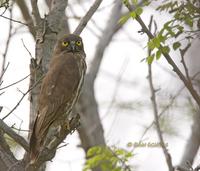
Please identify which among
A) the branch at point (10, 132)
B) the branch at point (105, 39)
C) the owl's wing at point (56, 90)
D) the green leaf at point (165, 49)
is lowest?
the branch at point (10, 132)

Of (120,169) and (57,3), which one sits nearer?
(120,169)

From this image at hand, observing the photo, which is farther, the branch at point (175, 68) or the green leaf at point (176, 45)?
the green leaf at point (176, 45)

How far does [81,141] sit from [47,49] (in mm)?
3020

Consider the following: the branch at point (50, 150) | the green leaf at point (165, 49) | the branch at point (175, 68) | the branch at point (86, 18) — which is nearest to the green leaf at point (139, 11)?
the branch at point (175, 68)

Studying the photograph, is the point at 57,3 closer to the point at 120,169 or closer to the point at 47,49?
the point at 47,49

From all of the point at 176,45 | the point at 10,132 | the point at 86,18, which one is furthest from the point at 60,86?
the point at 176,45

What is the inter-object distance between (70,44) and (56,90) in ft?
2.82

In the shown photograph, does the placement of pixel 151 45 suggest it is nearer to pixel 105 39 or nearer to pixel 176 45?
pixel 176 45

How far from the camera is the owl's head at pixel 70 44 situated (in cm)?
705

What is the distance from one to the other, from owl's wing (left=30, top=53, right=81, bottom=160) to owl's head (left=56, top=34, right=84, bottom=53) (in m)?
0.18

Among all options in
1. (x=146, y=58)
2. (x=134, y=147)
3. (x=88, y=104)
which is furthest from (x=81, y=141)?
(x=146, y=58)

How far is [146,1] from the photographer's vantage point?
206 inches

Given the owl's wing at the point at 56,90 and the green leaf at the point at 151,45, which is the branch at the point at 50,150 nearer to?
the owl's wing at the point at 56,90

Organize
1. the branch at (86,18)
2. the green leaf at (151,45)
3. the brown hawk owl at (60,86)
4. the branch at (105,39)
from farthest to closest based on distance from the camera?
→ the branch at (105,39)
the branch at (86,18)
the brown hawk owl at (60,86)
the green leaf at (151,45)
